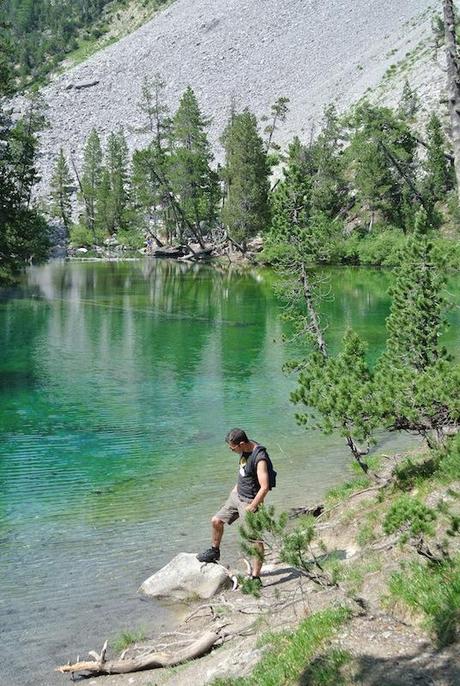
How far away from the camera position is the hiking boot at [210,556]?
407 inches

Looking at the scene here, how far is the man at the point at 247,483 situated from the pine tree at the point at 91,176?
371 ft

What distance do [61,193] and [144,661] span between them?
397ft

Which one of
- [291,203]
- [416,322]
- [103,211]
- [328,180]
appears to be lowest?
[416,322]

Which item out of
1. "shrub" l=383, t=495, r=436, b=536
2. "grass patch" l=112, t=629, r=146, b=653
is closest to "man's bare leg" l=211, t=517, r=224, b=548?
"grass patch" l=112, t=629, r=146, b=653

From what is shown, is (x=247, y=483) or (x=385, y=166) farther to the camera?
(x=385, y=166)

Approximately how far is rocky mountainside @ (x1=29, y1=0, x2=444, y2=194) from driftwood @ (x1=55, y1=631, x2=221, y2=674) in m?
110

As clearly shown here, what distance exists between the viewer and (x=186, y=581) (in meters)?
9.90

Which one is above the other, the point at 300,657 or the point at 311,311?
the point at 311,311

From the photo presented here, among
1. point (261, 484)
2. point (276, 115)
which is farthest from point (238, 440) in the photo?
point (276, 115)

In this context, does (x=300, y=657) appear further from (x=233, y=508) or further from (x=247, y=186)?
(x=247, y=186)

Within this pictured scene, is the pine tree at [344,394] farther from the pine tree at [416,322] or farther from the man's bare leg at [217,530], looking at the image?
the man's bare leg at [217,530]

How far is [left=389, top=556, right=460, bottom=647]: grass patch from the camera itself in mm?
5953

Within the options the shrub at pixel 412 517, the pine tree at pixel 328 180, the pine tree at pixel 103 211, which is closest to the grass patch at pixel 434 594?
the shrub at pixel 412 517

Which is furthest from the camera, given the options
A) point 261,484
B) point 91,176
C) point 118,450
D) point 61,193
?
point 91,176
